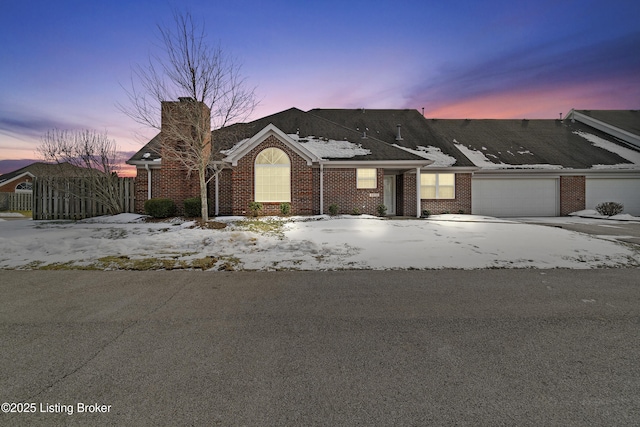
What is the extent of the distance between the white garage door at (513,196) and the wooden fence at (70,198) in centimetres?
2118

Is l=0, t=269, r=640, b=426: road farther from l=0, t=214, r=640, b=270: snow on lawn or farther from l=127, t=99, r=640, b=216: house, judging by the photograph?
l=127, t=99, r=640, b=216: house

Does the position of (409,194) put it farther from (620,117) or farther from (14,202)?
(14,202)

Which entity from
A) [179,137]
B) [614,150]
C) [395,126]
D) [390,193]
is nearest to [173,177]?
[179,137]

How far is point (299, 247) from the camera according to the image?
7918 millimetres

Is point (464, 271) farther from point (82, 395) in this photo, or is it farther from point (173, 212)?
point (173, 212)

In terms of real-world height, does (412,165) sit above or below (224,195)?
above

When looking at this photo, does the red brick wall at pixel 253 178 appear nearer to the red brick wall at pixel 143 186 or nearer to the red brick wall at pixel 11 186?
the red brick wall at pixel 143 186

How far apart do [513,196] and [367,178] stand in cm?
1014

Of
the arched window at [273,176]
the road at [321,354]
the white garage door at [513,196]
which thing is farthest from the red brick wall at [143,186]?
the white garage door at [513,196]

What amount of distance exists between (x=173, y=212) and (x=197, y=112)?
17.6 feet

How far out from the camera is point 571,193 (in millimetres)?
19781

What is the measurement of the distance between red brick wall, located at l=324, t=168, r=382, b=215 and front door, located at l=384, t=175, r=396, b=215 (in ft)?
6.70

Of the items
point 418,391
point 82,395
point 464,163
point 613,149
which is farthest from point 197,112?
point 613,149

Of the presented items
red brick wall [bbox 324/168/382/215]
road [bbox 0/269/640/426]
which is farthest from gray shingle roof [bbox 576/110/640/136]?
road [bbox 0/269/640/426]
